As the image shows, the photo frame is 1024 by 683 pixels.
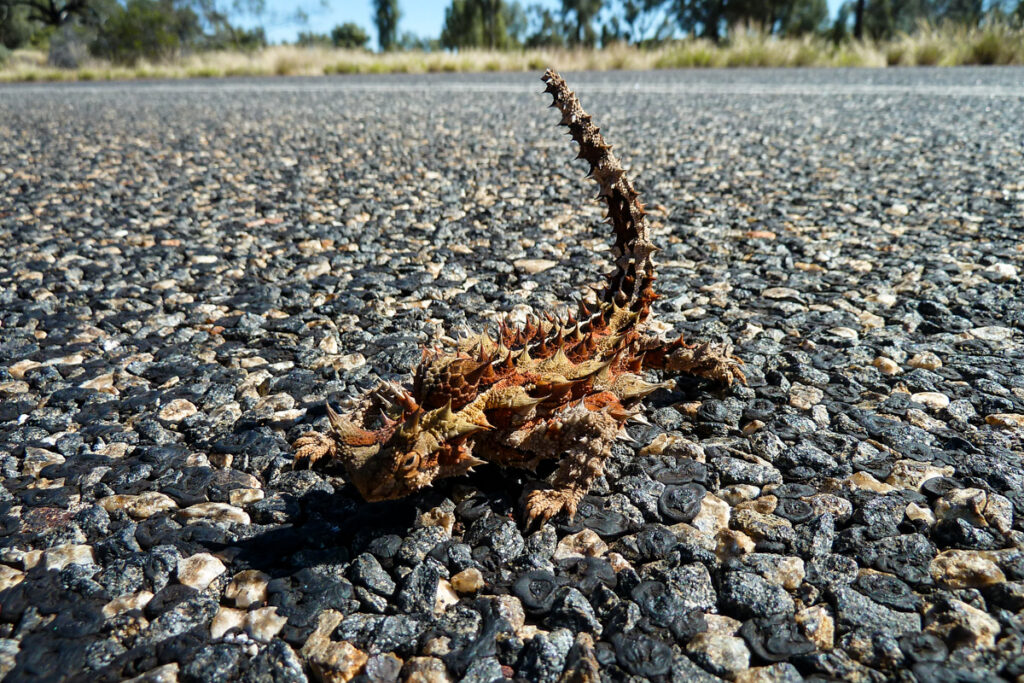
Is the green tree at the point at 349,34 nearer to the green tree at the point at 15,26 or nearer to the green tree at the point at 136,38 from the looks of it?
the green tree at the point at 15,26

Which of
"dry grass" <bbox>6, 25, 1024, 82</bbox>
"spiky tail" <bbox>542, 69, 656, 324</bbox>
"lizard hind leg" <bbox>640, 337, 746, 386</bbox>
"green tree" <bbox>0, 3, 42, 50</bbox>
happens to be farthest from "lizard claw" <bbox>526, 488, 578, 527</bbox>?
"green tree" <bbox>0, 3, 42, 50</bbox>

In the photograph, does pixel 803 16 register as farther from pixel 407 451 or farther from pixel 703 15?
pixel 407 451

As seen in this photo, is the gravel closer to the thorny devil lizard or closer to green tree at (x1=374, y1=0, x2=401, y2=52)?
the thorny devil lizard

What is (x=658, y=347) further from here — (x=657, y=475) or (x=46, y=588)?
(x=46, y=588)

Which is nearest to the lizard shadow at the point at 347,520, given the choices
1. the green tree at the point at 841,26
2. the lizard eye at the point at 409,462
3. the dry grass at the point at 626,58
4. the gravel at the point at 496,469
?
the gravel at the point at 496,469

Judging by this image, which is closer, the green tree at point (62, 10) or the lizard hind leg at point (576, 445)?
the lizard hind leg at point (576, 445)

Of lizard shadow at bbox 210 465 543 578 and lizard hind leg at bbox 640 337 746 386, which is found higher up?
lizard hind leg at bbox 640 337 746 386
